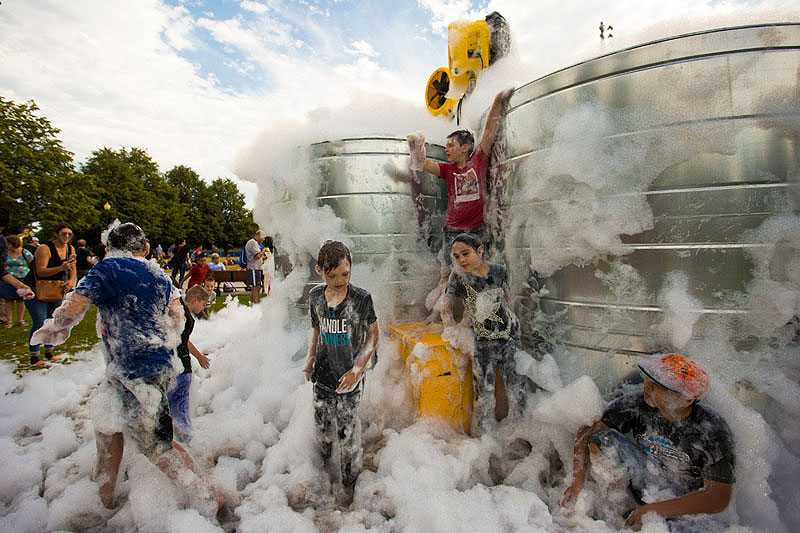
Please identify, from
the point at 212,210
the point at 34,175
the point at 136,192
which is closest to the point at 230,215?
the point at 212,210

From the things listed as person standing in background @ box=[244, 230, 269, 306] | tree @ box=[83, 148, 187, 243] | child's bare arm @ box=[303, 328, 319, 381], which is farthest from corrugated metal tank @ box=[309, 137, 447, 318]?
tree @ box=[83, 148, 187, 243]

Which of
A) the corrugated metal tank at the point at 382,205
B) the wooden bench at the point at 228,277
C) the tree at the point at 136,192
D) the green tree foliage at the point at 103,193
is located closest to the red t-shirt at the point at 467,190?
the corrugated metal tank at the point at 382,205

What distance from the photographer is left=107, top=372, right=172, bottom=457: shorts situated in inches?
93.0

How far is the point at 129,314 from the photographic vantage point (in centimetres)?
239

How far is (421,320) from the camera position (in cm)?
425

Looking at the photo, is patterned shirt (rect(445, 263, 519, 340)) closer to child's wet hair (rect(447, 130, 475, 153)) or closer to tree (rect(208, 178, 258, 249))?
child's wet hair (rect(447, 130, 475, 153))

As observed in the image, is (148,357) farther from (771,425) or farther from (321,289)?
(771,425)

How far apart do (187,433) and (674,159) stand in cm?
374

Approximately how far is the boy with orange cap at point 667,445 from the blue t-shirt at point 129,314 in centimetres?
251

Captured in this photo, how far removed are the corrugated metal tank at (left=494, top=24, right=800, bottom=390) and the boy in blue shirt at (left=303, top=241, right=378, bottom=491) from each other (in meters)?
1.32

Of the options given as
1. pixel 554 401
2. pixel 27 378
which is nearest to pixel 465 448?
pixel 554 401

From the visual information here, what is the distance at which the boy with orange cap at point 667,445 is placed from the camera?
2.02 meters

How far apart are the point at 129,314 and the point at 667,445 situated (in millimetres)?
3043

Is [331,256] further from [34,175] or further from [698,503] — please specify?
[34,175]
